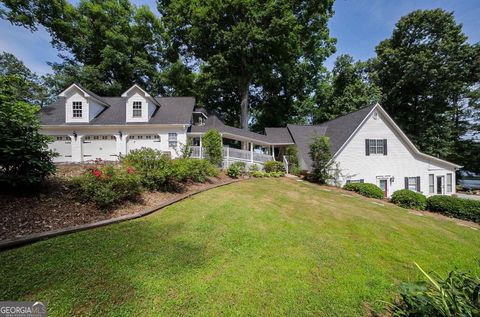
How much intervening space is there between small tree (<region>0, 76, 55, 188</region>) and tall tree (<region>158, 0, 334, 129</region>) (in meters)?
17.5

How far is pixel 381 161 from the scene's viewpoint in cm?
1469

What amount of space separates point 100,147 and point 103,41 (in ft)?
52.3

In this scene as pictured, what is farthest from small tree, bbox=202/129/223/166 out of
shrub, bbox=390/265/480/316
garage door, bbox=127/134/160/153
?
shrub, bbox=390/265/480/316

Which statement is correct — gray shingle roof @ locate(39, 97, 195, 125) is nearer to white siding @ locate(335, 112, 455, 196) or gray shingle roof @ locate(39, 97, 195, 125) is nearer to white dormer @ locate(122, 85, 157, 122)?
white dormer @ locate(122, 85, 157, 122)

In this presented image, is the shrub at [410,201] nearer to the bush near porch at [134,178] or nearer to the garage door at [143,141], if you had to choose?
the bush near porch at [134,178]

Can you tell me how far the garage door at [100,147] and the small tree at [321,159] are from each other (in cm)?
1435

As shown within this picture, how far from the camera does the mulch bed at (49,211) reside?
3844 millimetres

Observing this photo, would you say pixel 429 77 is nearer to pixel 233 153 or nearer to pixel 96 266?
pixel 233 153

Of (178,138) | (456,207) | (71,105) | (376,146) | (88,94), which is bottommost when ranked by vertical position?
(456,207)

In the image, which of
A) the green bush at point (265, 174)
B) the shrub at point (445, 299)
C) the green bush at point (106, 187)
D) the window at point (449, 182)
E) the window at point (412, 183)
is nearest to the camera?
the shrub at point (445, 299)

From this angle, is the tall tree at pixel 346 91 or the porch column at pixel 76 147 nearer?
the porch column at pixel 76 147

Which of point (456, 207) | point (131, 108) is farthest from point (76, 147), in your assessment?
point (456, 207)

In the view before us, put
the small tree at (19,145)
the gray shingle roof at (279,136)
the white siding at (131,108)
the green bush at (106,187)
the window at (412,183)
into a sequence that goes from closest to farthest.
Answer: the small tree at (19,145) → the green bush at (106,187) → the white siding at (131,108) → the window at (412,183) → the gray shingle roof at (279,136)

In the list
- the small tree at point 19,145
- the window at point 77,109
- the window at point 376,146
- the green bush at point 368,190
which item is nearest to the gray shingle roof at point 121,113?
the window at point 77,109
